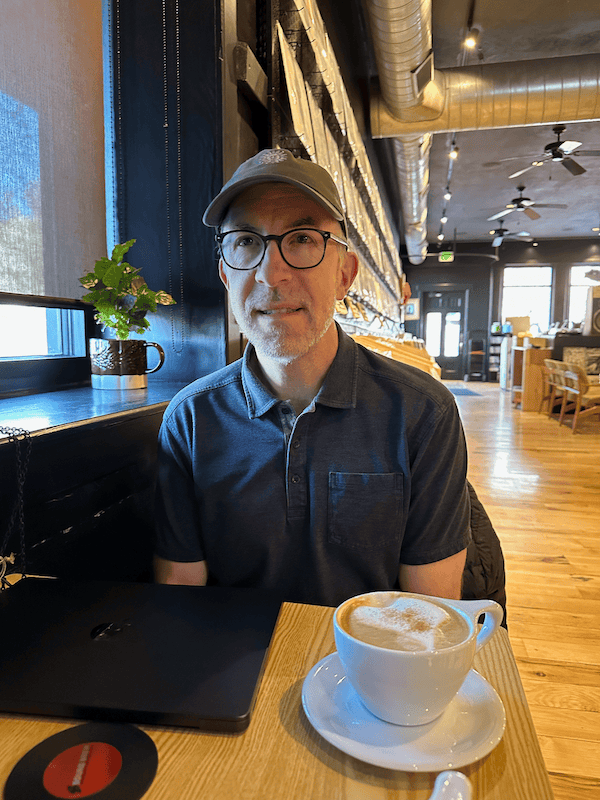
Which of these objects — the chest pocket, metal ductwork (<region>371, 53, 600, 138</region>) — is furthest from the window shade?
metal ductwork (<region>371, 53, 600, 138</region>)

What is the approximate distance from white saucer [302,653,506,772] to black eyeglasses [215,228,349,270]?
771 millimetres

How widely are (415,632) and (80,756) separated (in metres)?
→ 0.31

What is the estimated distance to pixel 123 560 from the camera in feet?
4.66

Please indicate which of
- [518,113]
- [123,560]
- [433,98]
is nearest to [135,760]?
[123,560]

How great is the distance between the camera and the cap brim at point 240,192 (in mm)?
1048

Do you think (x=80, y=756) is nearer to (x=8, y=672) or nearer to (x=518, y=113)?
(x=8, y=672)

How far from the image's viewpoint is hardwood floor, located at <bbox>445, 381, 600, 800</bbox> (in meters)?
1.62

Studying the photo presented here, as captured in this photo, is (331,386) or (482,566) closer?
(331,386)

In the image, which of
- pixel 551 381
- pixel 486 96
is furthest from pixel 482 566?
pixel 551 381

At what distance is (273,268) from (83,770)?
851mm

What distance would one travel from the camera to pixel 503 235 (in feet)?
41.4

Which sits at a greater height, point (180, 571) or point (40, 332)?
point (40, 332)

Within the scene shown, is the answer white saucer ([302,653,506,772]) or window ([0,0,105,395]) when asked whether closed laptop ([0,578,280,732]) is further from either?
window ([0,0,105,395])

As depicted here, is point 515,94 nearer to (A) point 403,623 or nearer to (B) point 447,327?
(A) point 403,623
